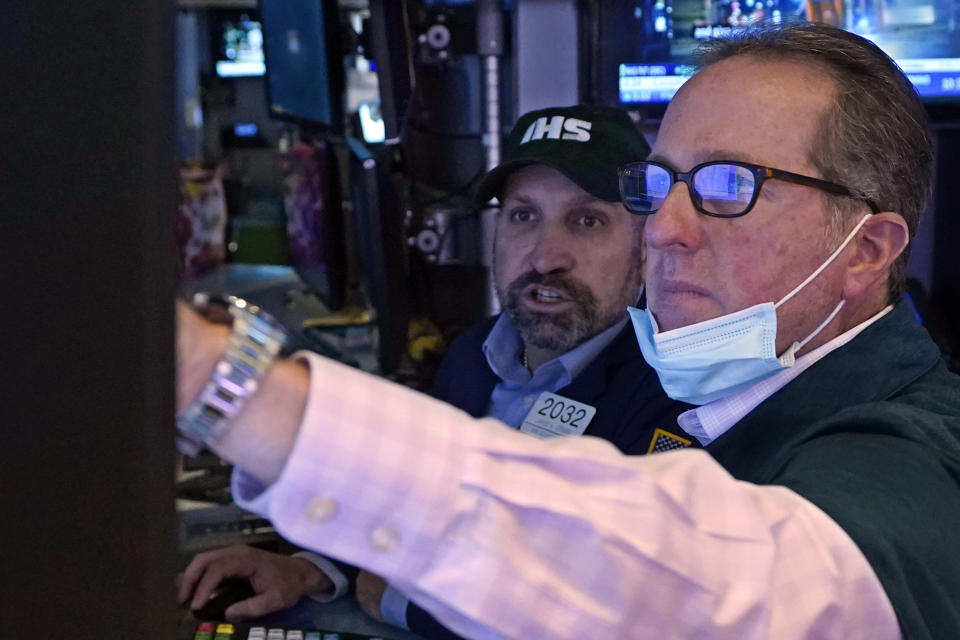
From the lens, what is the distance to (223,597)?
1.28 metres

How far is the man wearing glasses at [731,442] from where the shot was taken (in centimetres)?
52

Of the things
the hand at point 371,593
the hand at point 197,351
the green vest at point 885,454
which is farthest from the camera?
the hand at point 371,593

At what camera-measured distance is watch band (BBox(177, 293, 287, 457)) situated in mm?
478

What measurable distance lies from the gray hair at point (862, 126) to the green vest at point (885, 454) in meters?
0.12

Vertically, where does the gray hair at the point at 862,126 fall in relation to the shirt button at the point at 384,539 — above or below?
above

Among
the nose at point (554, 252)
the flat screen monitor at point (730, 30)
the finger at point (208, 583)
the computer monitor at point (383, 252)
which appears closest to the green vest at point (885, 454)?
the finger at point (208, 583)

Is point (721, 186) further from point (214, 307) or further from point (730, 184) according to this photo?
point (214, 307)

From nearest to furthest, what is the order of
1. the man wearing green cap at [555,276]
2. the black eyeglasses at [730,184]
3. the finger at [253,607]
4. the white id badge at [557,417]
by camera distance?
1. the black eyeglasses at [730,184]
2. the finger at [253,607]
3. the white id badge at [557,417]
4. the man wearing green cap at [555,276]

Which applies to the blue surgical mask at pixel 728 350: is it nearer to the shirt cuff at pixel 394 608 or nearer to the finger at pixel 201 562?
the shirt cuff at pixel 394 608

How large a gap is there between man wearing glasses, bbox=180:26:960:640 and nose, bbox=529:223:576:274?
561mm

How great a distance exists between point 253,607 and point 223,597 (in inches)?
2.7

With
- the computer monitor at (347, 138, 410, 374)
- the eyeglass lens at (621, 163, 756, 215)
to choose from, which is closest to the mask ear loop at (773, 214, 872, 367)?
the eyeglass lens at (621, 163, 756, 215)

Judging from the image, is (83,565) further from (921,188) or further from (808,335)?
(921,188)

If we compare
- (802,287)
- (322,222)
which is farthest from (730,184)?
(322,222)
